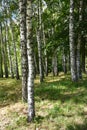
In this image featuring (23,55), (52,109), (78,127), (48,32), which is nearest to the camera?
(78,127)

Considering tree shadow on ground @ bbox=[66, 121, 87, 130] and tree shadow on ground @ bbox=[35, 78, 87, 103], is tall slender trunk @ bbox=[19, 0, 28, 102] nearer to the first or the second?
tree shadow on ground @ bbox=[35, 78, 87, 103]

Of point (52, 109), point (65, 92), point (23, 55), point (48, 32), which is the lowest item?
point (52, 109)

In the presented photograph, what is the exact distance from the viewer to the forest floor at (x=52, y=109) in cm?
1010

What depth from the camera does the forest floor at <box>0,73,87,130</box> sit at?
33.1 feet

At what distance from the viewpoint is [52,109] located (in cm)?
1136

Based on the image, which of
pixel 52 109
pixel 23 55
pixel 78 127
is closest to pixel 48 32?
pixel 23 55

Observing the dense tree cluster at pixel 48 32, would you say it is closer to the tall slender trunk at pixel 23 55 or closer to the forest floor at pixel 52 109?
the tall slender trunk at pixel 23 55

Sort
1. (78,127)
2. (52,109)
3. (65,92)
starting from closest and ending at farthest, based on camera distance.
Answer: (78,127) → (52,109) → (65,92)

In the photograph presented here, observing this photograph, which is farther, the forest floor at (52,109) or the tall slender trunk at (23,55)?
the tall slender trunk at (23,55)

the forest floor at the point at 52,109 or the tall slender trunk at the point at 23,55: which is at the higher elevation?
the tall slender trunk at the point at 23,55

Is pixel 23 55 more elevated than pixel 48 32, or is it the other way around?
pixel 48 32

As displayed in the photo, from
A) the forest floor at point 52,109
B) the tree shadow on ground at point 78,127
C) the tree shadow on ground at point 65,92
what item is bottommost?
the tree shadow on ground at point 78,127

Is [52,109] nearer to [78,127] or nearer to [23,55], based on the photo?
[78,127]

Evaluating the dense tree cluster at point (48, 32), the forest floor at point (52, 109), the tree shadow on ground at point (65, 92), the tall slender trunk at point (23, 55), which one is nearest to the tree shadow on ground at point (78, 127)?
the forest floor at point (52, 109)
